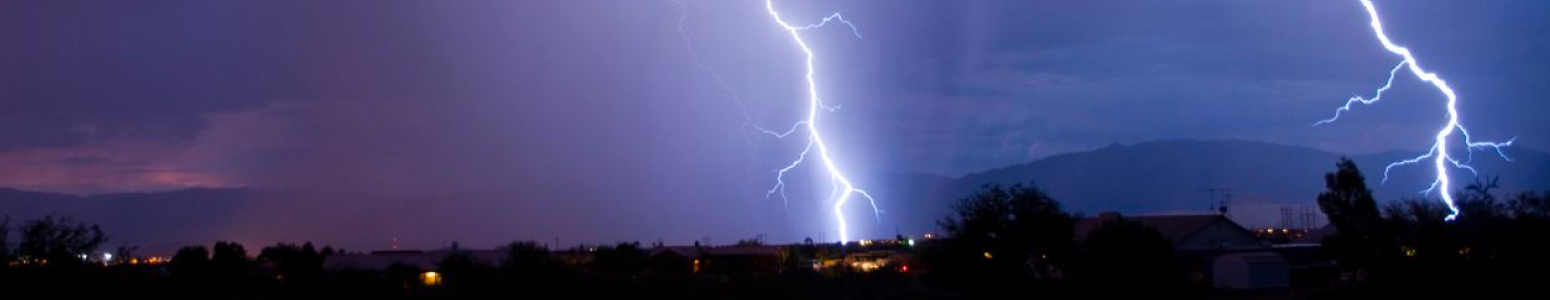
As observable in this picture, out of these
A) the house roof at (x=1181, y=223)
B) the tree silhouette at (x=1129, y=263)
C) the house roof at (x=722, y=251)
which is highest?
the house roof at (x=1181, y=223)

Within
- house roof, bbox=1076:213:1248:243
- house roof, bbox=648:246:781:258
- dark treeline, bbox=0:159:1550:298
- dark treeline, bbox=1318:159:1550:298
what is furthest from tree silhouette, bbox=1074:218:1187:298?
house roof, bbox=648:246:781:258

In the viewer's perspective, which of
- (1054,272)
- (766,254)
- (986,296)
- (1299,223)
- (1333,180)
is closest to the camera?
(986,296)

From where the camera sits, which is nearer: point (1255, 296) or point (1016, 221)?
point (1255, 296)

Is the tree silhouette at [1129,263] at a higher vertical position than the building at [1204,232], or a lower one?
lower

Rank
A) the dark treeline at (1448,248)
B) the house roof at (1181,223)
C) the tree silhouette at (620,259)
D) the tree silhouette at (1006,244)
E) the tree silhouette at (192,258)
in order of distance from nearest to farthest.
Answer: the dark treeline at (1448,248) → the tree silhouette at (1006,244) → the tree silhouette at (192,258) → the tree silhouette at (620,259) → the house roof at (1181,223)

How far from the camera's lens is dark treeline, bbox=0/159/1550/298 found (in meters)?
35.9

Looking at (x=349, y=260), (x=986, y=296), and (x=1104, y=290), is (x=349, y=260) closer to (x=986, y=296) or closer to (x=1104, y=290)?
(x=986, y=296)

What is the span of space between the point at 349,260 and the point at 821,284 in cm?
3069

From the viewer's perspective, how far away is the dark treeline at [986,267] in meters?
35.9

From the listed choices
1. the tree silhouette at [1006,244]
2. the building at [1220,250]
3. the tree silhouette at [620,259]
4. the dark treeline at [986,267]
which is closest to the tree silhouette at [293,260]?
the dark treeline at [986,267]

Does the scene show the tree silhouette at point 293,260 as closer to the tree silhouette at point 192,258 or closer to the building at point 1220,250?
the tree silhouette at point 192,258

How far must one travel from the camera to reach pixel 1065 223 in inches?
2090

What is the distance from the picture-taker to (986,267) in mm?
52312

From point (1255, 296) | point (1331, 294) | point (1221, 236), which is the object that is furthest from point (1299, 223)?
point (1331, 294)
